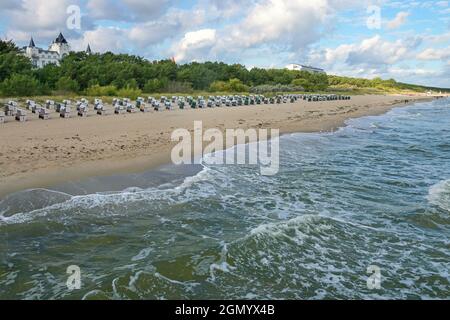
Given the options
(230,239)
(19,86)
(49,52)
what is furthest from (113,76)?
(49,52)

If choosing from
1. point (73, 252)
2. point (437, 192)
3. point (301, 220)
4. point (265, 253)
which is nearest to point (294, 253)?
point (265, 253)

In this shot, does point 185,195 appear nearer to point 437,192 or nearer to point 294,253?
point 294,253

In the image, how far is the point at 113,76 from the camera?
44188mm

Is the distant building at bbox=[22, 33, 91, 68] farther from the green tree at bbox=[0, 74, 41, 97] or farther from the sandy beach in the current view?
the sandy beach

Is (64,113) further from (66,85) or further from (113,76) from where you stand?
(113,76)

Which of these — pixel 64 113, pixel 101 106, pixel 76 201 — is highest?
pixel 101 106

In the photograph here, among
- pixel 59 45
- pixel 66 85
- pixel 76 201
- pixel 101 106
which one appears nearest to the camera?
pixel 76 201

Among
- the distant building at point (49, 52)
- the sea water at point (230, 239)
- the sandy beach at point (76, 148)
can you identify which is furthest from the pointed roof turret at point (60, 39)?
the sea water at point (230, 239)

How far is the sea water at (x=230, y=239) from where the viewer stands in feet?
16.9

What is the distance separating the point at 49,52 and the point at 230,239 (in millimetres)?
108629

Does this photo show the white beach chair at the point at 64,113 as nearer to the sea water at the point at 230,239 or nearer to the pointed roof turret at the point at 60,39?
the sea water at the point at 230,239

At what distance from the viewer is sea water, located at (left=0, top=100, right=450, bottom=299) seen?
203 inches

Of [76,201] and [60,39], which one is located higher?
[60,39]

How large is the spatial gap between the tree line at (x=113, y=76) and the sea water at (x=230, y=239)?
27.1 meters
